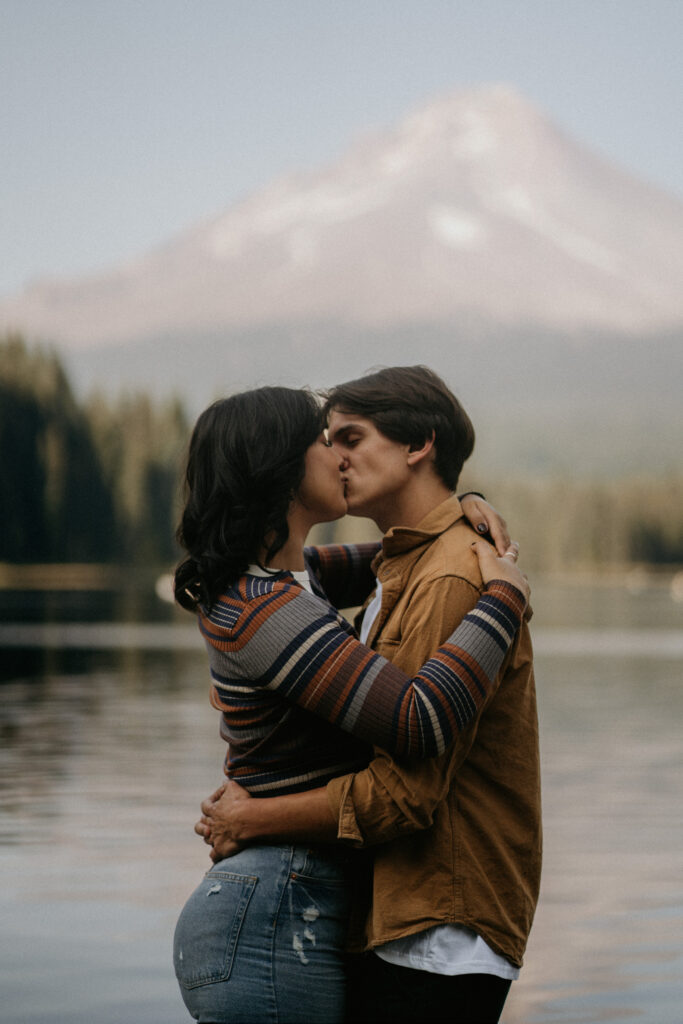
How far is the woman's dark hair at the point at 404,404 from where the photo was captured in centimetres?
304

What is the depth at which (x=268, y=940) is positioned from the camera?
103 inches

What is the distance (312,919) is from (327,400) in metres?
1.06

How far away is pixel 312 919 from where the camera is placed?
2660 mm

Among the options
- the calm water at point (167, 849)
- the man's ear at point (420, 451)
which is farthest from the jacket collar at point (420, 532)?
the calm water at point (167, 849)

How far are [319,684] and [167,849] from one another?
18.3 feet

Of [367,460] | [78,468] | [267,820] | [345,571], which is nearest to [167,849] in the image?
[345,571]

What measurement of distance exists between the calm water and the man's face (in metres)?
2.56

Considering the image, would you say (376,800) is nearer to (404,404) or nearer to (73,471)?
(404,404)

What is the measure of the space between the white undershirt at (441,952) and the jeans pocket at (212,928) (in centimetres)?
27

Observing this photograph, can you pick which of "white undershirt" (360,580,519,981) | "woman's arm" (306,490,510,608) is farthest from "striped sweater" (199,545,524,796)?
"woman's arm" (306,490,510,608)

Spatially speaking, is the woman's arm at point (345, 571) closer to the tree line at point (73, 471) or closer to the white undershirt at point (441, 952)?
the white undershirt at point (441, 952)

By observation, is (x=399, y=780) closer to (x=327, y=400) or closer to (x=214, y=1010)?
(x=214, y=1010)

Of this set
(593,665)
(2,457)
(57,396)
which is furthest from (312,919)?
(57,396)

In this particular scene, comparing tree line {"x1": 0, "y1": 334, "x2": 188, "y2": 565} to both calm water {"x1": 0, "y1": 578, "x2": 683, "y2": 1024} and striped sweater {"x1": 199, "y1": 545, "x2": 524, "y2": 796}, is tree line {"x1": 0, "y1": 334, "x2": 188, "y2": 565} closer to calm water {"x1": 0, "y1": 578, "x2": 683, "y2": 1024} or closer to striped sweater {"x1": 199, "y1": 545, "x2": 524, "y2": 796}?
calm water {"x1": 0, "y1": 578, "x2": 683, "y2": 1024}
